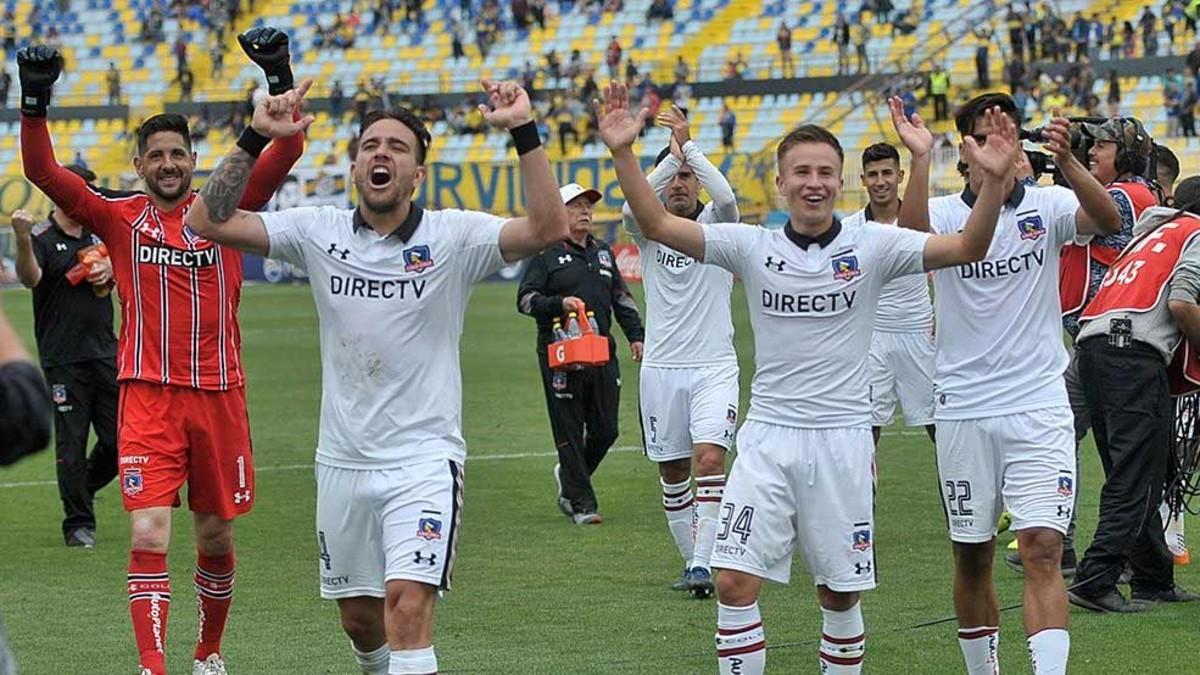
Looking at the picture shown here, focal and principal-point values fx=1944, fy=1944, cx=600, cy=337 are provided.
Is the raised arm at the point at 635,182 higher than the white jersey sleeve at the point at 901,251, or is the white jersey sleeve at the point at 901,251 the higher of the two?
the raised arm at the point at 635,182

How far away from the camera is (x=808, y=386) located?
7215 millimetres

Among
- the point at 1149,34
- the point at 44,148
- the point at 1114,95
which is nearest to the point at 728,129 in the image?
the point at 1114,95

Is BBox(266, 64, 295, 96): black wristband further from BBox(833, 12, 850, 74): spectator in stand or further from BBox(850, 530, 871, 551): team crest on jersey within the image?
BBox(833, 12, 850, 74): spectator in stand

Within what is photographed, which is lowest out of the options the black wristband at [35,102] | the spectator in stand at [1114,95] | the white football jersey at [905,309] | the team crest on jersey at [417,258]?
the spectator in stand at [1114,95]

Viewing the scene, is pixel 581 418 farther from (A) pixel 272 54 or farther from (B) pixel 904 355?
(A) pixel 272 54

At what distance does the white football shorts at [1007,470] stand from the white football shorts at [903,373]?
12.3ft

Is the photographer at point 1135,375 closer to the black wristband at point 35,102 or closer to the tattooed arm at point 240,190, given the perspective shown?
the tattooed arm at point 240,190

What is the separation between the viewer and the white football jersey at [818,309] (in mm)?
7207

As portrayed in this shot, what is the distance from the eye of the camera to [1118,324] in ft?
30.8

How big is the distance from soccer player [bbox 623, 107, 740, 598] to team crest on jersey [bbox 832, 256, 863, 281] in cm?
312

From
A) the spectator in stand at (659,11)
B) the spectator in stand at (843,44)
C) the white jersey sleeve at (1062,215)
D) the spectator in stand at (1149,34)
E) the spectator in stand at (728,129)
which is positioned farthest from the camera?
the spectator in stand at (659,11)

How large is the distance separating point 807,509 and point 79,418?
20.7 feet

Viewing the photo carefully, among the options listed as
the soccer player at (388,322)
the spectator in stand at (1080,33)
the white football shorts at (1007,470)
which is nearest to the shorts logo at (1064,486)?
the white football shorts at (1007,470)

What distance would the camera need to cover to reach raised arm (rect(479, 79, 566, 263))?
6.57 metres
